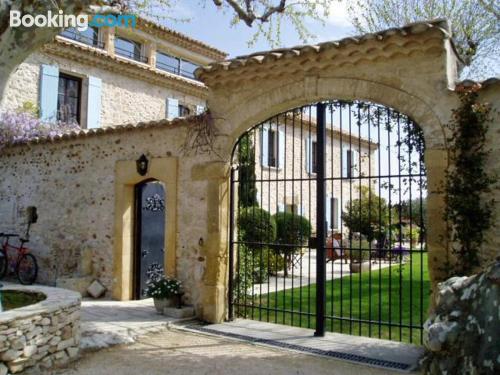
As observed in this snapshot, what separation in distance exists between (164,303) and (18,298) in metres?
1.95

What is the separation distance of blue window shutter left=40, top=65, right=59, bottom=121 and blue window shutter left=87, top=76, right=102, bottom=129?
3.14 feet

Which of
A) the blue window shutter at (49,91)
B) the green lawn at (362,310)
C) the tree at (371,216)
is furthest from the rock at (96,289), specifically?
the blue window shutter at (49,91)

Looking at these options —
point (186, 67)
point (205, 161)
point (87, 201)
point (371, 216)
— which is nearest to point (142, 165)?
point (205, 161)

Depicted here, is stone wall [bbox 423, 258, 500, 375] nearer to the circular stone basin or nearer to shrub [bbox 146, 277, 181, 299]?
the circular stone basin

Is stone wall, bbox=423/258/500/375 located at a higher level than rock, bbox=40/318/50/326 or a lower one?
higher

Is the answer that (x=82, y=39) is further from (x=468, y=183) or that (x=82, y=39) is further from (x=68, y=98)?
(x=468, y=183)

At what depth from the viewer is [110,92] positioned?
45.6 feet

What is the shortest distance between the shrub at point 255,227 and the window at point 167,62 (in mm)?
8794

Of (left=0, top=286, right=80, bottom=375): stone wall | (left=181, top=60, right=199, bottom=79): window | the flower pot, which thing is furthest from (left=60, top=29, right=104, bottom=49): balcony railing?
(left=0, top=286, right=80, bottom=375): stone wall

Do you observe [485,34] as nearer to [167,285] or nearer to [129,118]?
[167,285]

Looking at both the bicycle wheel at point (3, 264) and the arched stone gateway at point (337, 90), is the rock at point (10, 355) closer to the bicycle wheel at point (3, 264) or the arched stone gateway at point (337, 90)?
the arched stone gateway at point (337, 90)

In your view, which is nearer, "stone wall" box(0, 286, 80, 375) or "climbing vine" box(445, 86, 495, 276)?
"stone wall" box(0, 286, 80, 375)

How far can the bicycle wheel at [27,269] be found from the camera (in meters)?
8.90

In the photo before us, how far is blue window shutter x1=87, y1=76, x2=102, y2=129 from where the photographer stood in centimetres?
1322
